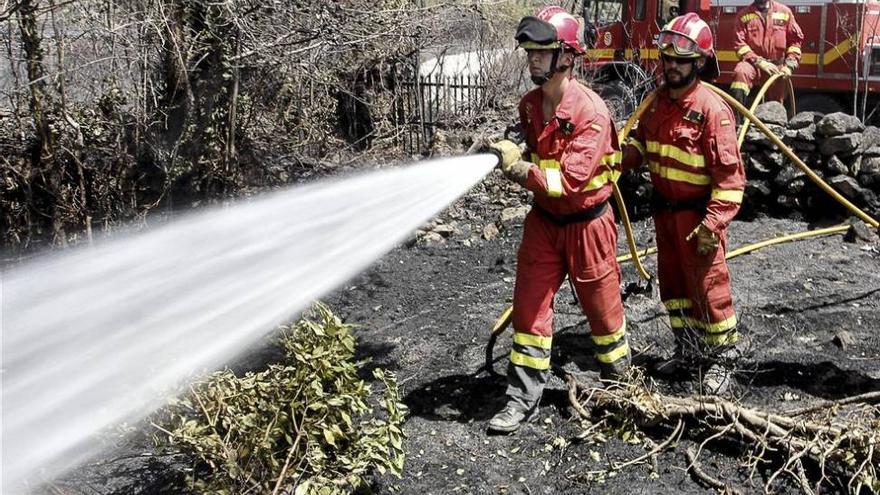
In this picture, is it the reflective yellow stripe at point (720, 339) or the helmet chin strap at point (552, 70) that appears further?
the reflective yellow stripe at point (720, 339)

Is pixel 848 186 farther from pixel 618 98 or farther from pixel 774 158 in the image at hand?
pixel 618 98

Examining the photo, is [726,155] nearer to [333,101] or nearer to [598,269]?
[598,269]

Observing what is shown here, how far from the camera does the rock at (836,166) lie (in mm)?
7172

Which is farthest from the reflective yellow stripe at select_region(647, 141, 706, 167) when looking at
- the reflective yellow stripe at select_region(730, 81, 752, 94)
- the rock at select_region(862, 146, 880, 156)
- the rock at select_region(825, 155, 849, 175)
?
the reflective yellow stripe at select_region(730, 81, 752, 94)

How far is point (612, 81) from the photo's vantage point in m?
12.5

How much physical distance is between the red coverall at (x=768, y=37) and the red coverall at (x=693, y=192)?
551cm

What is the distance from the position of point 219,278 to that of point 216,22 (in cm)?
278

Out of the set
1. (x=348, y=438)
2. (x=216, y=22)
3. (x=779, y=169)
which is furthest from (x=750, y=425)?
(x=216, y=22)

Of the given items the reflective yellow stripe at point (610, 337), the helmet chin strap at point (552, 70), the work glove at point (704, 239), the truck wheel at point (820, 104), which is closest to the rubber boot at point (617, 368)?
the reflective yellow stripe at point (610, 337)

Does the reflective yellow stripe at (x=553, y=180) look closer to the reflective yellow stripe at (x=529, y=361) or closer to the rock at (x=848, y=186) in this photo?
the reflective yellow stripe at (x=529, y=361)

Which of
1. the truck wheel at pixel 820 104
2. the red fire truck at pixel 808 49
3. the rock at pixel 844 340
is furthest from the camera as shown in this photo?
the truck wheel at pixel 820 104

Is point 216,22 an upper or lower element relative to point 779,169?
upper

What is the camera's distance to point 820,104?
425 inches

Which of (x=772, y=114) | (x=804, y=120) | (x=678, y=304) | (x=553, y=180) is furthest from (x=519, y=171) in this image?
(x=772, y=114)
